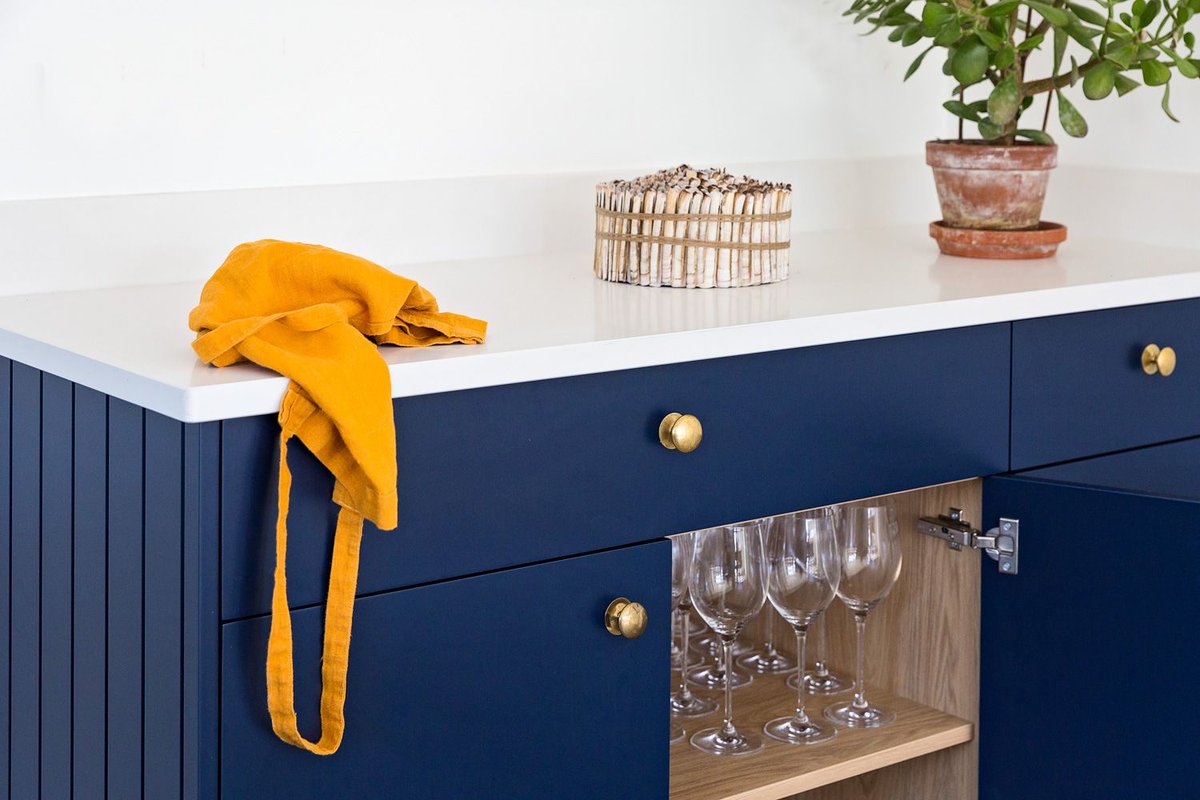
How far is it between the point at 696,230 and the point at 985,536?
0.42m

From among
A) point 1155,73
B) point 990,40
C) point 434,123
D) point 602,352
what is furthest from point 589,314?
point 1155,73

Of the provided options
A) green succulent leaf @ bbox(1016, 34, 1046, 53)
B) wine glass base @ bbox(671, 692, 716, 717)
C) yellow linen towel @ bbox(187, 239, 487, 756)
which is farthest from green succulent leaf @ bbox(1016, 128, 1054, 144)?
yellow linen towel @ bbox(187, 239, 487, 756)

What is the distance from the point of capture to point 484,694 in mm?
1179

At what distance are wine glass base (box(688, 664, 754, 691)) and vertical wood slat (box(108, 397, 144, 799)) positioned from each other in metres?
0.68

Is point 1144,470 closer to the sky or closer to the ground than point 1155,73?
closer to the ground

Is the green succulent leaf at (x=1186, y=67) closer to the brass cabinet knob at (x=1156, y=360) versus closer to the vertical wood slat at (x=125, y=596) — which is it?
the brass cabinet knob at (x=1156, y=360)

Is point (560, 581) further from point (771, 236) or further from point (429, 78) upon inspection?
point (429, 78)

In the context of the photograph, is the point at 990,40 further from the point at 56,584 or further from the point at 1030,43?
the point at 56,584

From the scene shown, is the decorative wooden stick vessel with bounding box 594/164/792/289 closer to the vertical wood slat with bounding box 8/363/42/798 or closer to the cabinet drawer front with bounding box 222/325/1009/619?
the cabinet drawer front with bounding box 222/325/1009/619

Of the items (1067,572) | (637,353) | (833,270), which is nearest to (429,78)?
(833,270)

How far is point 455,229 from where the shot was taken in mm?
1726

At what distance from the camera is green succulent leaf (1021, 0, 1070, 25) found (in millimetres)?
1562

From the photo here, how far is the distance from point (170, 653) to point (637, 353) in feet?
1.38

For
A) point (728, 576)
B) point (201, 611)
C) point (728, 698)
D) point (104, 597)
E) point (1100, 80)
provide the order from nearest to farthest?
point (201, 611), point (104, 597), point (728, 576), point (728, 698), point (1100, 80)
